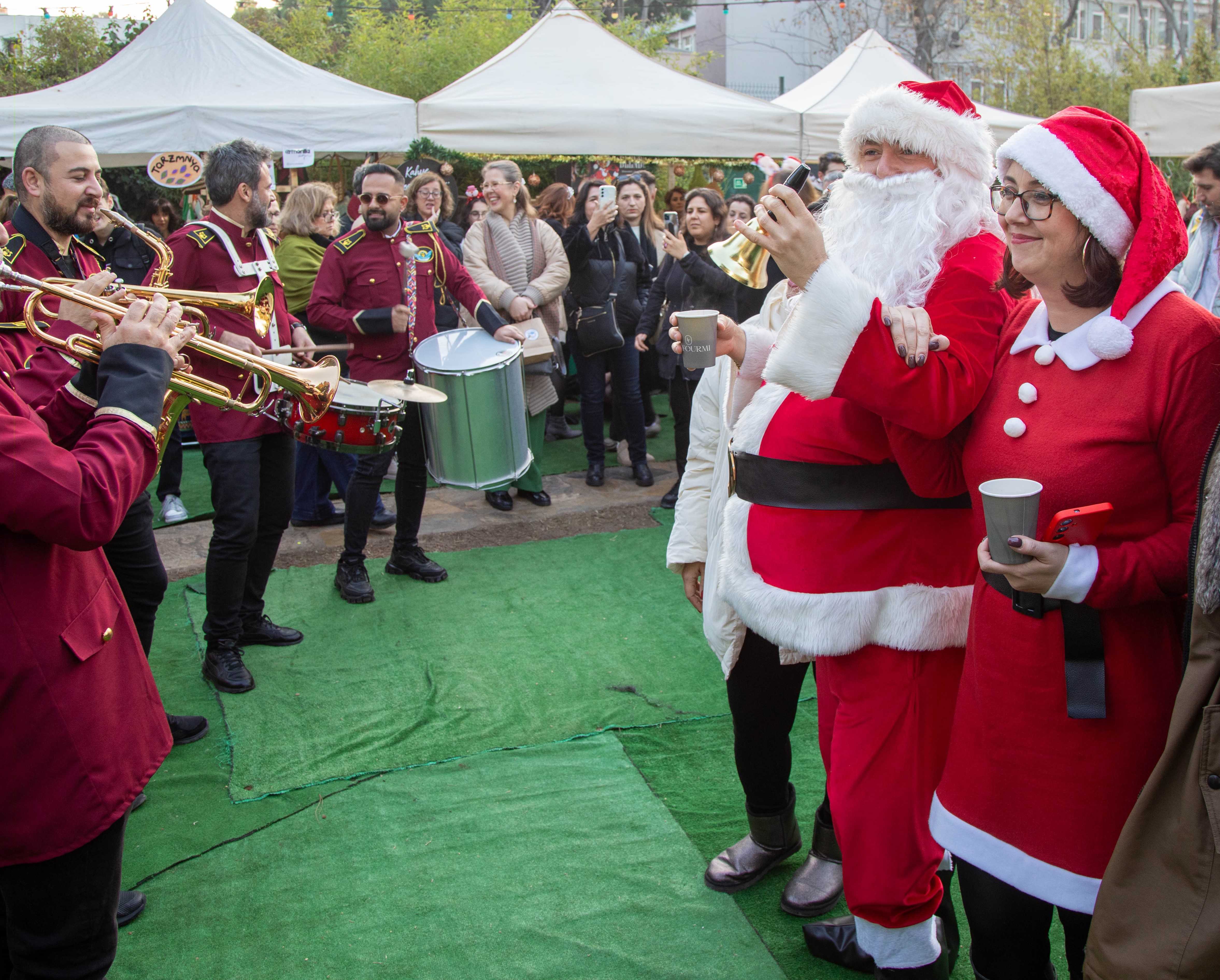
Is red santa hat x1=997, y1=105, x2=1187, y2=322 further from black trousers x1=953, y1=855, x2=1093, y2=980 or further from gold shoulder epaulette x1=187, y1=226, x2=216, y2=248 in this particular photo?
gold shoulder epaulette x1=187, y1=226, x2=216, y2=248

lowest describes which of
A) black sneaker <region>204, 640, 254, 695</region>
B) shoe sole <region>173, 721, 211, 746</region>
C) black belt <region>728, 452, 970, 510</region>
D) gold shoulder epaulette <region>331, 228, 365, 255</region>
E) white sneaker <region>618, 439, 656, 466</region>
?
white sneaker <region>618, 439, 656, 466</region>

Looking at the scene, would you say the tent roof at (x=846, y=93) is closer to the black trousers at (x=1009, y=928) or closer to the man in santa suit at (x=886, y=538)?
the man in santa suit at (x=886, y=538)

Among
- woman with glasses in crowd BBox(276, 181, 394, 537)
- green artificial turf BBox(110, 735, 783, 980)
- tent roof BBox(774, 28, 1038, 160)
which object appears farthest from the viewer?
tent roof BBox(774, 28, 1038, 160)

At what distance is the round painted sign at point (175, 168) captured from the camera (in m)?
7.36

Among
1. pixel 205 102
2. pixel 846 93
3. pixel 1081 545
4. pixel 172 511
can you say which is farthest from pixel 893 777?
pixel 846 93

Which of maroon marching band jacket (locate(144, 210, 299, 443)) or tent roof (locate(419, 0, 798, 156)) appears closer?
maroon marching band jacket (locate(144, 210, 299, 443))

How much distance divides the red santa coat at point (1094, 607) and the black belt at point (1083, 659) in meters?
0.02

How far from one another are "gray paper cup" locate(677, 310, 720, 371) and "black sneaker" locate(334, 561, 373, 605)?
3.08m

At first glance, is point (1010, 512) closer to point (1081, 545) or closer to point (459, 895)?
point (1081, 545)

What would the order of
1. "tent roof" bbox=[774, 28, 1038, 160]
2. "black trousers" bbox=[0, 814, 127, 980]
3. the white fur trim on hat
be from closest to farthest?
the white fur trim on hat < "black trousers" bbox=[0, 814, 127, 980] < "tent roof" bbox=[774, 28, 1038, 160]

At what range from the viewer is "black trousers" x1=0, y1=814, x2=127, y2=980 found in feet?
5.80

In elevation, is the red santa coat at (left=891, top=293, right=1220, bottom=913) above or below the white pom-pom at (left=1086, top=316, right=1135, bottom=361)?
below

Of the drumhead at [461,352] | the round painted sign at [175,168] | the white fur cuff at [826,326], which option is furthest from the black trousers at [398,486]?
the round painted sign at [175,168]

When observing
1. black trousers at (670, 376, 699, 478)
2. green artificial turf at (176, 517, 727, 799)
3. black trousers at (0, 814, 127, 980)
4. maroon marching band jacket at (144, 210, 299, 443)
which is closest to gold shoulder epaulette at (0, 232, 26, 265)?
maroon marching band jacket at (144, 210, 299, 443)
